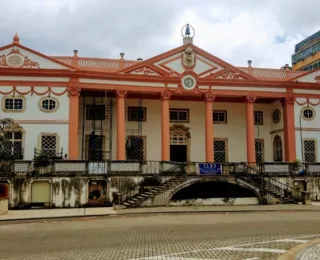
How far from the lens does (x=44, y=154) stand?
23.7 m

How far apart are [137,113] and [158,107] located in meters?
1.66

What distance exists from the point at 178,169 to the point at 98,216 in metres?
7.40

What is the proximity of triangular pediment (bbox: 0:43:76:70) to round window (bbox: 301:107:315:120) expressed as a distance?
668 inches

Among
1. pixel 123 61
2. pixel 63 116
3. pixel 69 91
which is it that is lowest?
pixel 63 116

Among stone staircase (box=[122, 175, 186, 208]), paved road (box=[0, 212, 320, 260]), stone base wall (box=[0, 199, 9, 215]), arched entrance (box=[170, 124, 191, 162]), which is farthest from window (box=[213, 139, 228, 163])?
stone base wall (box=[0, 199, 9, 215])

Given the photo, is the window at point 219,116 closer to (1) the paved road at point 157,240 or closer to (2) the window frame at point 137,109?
(2) the window frame at point 137,109

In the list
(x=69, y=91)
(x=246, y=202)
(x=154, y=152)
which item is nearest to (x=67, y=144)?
(x=69, y=91)

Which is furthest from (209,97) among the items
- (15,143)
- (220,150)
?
(15,143)

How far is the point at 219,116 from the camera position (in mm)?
31297

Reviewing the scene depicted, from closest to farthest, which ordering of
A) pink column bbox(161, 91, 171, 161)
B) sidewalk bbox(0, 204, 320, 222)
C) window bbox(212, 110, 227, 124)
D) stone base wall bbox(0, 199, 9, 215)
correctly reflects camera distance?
sidewalk bbox(0, 204, 320, 222) → stone base wall bbox(0, 199, 9, 215) → pink column bbox(161, 91, 171, 161) → window bbox(212, 110, 227, 124)

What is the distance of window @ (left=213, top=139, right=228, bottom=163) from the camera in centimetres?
3080

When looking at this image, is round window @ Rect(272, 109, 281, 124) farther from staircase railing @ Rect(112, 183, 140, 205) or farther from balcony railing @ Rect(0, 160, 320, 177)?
staircase railing @ Rect(112, 183, 140, 205)

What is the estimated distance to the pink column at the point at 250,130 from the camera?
28.1 meters

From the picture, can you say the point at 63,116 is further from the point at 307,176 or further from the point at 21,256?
the point at 21,256
